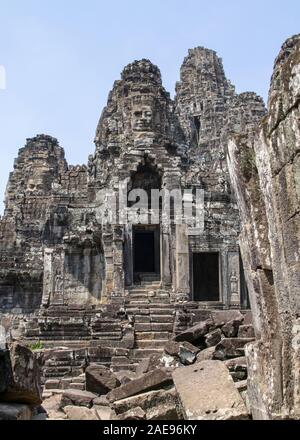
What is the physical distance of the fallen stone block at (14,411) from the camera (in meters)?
5.54

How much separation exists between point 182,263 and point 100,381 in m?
8.64

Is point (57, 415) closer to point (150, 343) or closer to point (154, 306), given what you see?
point (150, 343)

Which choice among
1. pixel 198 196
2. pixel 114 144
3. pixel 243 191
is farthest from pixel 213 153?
pixel 243 191

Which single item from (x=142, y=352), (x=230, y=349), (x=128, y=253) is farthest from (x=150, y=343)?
(x=230, y=349)

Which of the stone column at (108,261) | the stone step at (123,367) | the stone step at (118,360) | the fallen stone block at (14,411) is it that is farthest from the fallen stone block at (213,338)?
the stone column at (108,261)

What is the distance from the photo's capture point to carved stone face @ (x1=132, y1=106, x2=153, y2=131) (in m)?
21.8

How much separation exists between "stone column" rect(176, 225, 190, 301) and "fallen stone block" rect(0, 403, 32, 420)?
11011 millimetres

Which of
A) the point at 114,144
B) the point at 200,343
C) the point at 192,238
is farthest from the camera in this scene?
the point at 114,144

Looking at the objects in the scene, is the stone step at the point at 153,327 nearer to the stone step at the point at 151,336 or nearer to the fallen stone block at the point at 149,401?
the stone step at the point at 151,336

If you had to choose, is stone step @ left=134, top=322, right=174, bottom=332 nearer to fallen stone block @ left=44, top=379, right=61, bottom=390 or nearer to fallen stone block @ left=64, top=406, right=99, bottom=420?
fallen stone block @ left=44, top=379, right=61, bottom=390

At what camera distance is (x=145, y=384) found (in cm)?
768

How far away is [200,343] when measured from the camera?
9781mm

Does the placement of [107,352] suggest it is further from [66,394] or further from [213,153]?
[213,153]
